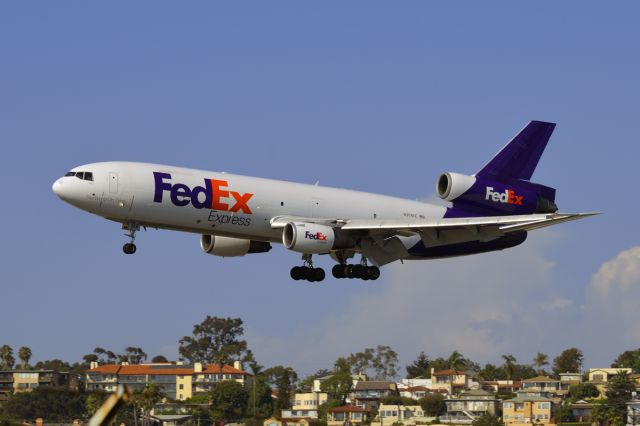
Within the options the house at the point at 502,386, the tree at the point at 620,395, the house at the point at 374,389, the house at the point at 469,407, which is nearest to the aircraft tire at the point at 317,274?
the tree at the point at 620,395

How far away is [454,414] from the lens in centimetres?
10994

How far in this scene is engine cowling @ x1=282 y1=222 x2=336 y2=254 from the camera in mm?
53781

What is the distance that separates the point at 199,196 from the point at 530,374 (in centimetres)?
15444

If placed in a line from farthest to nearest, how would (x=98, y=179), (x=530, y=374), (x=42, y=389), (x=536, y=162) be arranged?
(x=530, y=374)
(x=536, y=162)
(x=98, y=179)
(x=42, y=389)

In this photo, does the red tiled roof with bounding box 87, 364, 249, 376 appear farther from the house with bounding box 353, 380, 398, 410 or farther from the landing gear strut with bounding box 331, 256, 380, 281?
the landing gear strut with bounding box 331, 256, 380, 281

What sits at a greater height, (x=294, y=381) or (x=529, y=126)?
(x=529, y=126)

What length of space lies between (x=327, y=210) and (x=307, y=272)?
12.5ft

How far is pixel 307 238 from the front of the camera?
54.0 m

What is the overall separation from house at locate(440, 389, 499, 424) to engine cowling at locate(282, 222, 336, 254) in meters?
54.7

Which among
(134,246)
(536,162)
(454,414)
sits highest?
(536,162)

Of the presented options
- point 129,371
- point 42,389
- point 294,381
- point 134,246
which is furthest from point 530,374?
point 42,389

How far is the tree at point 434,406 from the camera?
104 m

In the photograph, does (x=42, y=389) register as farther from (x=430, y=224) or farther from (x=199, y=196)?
(x=430, y=224)

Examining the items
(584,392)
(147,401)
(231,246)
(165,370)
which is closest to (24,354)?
(165,370)
